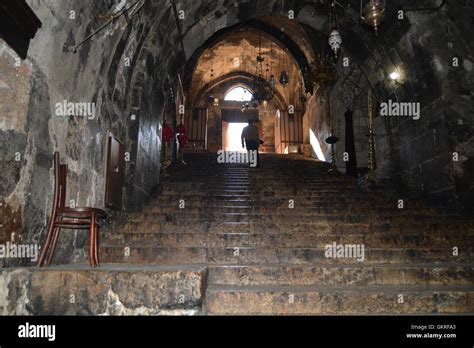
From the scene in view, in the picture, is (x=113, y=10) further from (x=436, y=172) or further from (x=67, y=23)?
(x=436, y=172)

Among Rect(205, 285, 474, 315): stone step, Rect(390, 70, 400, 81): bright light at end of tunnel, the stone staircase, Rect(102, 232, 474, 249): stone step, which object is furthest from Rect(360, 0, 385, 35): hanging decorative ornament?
Rect(205, 285, 474, 315): stone step

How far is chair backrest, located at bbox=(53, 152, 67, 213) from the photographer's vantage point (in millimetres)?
3237

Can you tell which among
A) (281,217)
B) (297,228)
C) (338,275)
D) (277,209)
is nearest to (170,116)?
(277,209)

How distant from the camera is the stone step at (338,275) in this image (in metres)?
3.61

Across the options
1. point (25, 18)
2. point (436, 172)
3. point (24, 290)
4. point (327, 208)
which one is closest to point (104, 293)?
point (24, 290)

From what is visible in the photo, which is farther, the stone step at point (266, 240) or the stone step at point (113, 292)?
the stone step at point (266, 240)

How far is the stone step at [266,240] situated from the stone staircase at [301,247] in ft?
0.04

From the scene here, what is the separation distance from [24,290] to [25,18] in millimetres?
1946

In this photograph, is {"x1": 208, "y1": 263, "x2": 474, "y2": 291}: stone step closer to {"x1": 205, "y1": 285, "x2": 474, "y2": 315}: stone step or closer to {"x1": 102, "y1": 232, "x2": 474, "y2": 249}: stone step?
{"x1": 205, "y1": 285, "x2": 474, "y2": 315}: stone step

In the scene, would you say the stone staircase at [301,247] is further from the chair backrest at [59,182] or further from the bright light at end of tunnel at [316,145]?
the bright light at end of tunnel at [316,145]

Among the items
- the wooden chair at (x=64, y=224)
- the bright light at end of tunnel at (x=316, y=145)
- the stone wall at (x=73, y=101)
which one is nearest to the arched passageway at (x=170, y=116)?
the stone wall at (x=73, y=101)

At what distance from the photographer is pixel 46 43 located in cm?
309

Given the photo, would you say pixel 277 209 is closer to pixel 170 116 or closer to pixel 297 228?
pixel 297 228

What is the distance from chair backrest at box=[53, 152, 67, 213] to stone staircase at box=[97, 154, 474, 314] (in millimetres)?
1159
